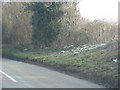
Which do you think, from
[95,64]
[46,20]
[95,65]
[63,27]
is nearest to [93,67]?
[95,65]

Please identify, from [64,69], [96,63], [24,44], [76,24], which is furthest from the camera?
[24,44]

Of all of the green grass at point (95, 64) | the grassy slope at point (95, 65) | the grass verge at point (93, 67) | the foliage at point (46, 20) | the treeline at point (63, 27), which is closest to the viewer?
the grass verge at point (93, 67)

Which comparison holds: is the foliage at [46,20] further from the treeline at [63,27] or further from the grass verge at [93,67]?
the grass verge at [93,67]

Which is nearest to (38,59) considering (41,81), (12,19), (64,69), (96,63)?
(64,69)

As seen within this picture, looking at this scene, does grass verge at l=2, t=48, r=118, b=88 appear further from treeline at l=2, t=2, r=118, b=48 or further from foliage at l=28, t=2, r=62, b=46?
treeline at l=2, t=2, r=118, b=48

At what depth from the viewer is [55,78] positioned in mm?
17750

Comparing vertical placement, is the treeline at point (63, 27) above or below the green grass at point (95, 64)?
above

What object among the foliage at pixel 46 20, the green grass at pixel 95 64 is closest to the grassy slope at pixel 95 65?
the green grass at pixel 95 64

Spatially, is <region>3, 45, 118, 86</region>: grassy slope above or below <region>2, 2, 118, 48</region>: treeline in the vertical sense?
below

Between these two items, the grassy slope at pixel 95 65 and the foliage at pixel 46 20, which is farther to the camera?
the foliage at pixel 46 20

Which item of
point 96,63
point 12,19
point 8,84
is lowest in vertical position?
point 8,84

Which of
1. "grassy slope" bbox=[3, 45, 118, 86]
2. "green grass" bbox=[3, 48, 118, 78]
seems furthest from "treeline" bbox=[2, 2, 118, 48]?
"green grass" bbox=[3, 48, 118, 78]

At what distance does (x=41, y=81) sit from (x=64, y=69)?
196 inches

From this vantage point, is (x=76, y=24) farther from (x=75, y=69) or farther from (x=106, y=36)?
(x=75, y=69)
